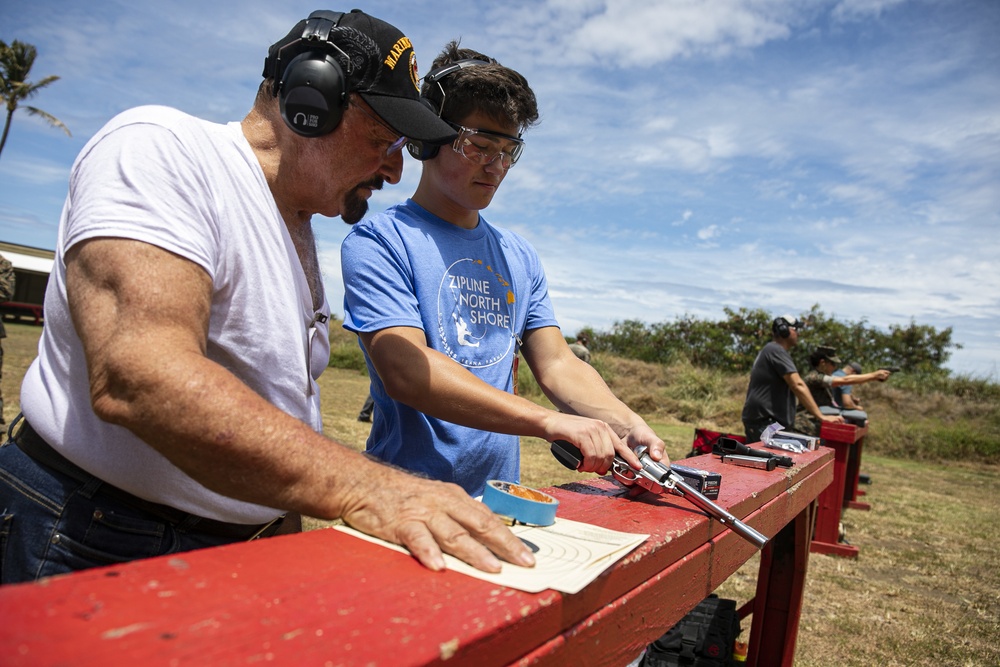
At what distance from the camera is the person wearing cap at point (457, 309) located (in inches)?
66.4

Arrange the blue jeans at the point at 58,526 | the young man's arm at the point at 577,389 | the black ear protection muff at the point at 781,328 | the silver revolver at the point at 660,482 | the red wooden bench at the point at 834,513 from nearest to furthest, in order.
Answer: the blue jeans at the point at 58,526 → the silver revolver at the point at 660,482 → the young man's arm at the point at 577,389 → the red wooden bench at the point at 834,513 → the black ear protection muff at the point at 781,328

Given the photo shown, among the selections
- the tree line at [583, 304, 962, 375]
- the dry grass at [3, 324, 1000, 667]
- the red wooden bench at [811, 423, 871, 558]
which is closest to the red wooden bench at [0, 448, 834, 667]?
the dry grass at [3, 324, 1000, 667]

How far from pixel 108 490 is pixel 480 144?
1317 mm

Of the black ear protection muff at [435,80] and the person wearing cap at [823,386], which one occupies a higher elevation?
the black ear protection muff at [435,80]

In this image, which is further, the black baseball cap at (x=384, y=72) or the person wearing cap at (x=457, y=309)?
the person wearing cap at (x=457, y=309)

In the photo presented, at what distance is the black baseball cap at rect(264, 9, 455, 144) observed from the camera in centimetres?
148

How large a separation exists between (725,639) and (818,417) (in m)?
5.63

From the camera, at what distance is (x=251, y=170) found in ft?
4.37

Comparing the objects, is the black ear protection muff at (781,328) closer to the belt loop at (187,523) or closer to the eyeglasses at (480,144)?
the eyeglasses at (480,144)

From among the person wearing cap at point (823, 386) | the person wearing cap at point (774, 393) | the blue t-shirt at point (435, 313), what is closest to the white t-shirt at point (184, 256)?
the blue t-shirt at point (435, 313)

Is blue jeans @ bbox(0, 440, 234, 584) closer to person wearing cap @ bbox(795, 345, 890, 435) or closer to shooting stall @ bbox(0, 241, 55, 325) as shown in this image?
person wearing cap @ bbox(795, 345, 890, 435)

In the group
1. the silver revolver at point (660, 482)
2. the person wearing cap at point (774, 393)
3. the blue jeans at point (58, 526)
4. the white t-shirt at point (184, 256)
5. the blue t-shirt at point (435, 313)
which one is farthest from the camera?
the person wearing cap at point (774, 393)

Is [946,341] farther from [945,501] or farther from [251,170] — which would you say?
[251,170]

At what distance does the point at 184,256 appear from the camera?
105 centimetres
